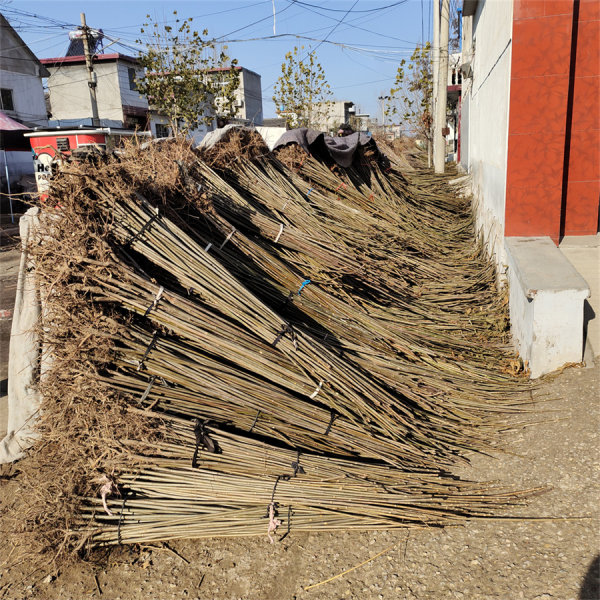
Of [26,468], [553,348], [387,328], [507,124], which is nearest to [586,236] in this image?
[507,124]

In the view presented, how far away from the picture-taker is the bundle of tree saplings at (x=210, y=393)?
2352mm

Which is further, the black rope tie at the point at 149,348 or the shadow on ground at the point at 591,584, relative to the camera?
the black rope tie at the point at 149,348

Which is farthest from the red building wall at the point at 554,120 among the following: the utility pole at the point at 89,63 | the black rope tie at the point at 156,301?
the utility pole at the point at 89,63

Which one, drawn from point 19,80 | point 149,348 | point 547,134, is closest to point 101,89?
point 19,80

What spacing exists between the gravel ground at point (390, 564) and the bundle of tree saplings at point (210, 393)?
8 cm

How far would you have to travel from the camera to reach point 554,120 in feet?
13.2

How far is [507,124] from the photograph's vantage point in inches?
165

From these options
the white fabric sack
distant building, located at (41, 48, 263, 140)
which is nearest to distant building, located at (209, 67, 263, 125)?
distant building, located at (41, 48, 263, 140)

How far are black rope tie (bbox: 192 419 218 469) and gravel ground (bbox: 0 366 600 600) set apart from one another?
362mm

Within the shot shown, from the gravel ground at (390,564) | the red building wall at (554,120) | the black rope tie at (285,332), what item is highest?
the red building wall at (554,120)

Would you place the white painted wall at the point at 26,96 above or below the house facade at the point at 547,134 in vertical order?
above

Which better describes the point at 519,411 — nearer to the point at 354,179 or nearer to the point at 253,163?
the point at 253,163

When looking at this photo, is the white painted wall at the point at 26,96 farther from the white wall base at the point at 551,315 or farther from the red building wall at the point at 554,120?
the white wall base at the point at 551,315

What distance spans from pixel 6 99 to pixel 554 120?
2021 cm
